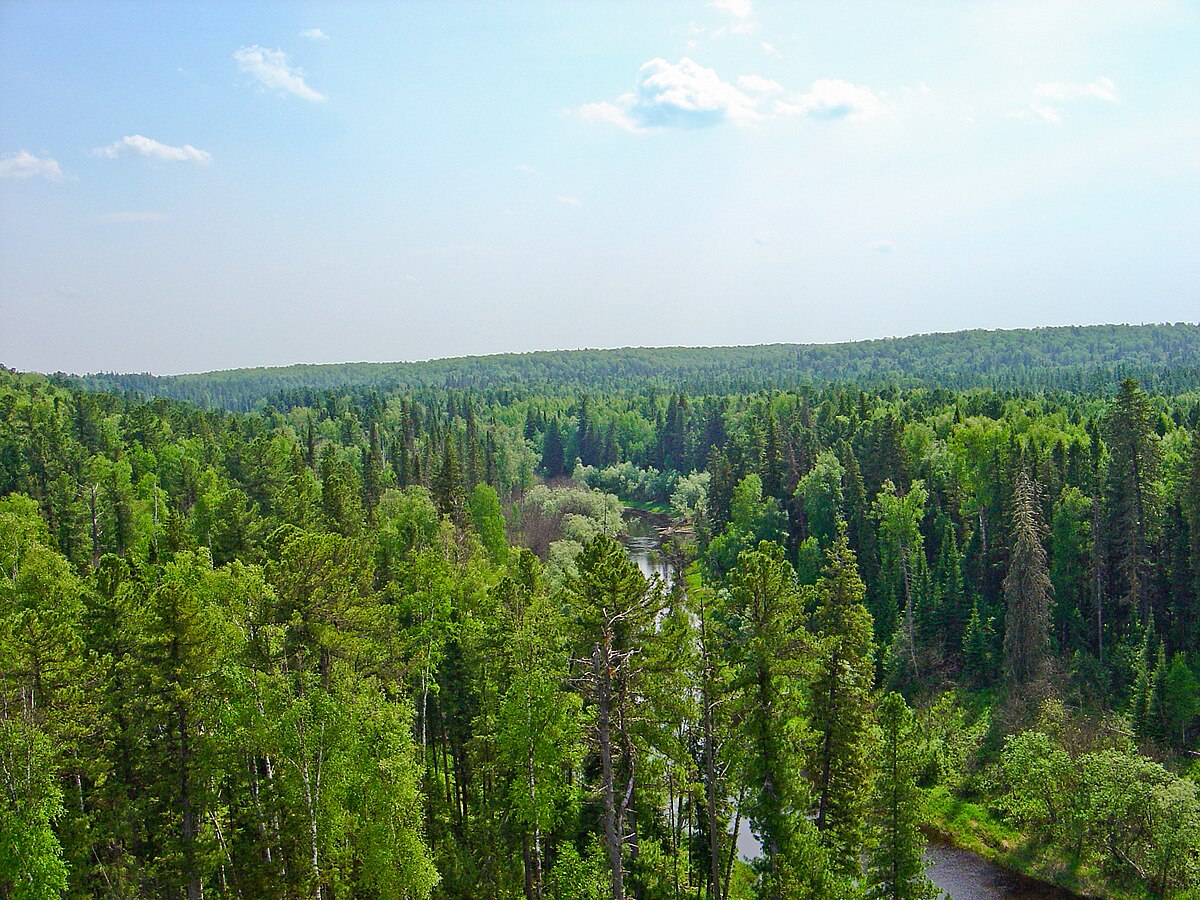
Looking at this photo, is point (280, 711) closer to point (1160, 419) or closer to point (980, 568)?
point (980, 568)

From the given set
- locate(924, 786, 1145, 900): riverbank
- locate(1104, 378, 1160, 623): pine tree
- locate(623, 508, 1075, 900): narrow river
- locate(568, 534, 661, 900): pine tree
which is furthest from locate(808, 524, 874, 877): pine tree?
locate(1104, 378, 1160, 623): pine tree

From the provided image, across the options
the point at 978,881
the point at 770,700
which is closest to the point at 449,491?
the point at 978,881

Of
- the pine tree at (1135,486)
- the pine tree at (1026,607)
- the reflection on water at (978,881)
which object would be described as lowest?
the reflection on water at (978,881)

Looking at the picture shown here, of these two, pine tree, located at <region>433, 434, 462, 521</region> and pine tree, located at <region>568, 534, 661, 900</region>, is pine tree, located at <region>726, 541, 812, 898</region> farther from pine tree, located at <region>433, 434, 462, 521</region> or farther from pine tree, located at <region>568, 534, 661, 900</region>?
pine tree, located at <region>433, 434, 462, 521</region>

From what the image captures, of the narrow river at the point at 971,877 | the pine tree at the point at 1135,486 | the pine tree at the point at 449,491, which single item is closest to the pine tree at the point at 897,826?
the narrow river at the point at 971,877

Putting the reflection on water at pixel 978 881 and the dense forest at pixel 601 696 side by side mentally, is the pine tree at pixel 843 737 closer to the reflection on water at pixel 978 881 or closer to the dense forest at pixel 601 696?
the dense forest at pixel 601 696
